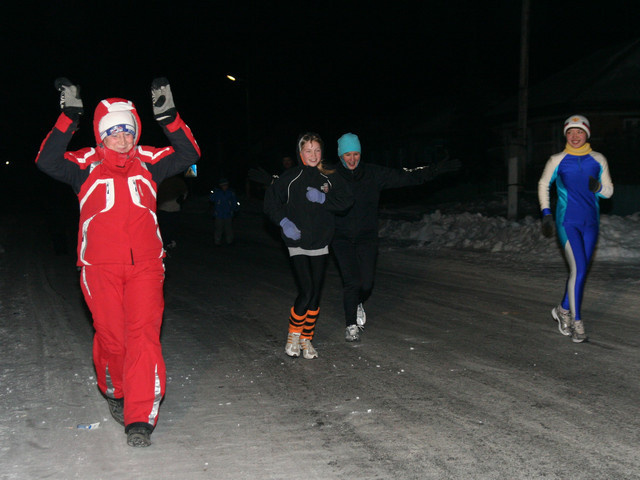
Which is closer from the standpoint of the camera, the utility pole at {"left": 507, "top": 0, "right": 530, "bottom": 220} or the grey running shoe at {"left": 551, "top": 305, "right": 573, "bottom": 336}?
the grey running shoe at {"left": 551, "top": 305, "right": 573, "bottom": 336}

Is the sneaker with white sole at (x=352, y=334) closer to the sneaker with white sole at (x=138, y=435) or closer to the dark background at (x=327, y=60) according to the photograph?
the sneaker with white sole at (x=138, y=435)

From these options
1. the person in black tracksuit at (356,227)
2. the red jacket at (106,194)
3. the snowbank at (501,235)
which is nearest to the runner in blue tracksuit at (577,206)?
the person in black tracksuit at (356,227)

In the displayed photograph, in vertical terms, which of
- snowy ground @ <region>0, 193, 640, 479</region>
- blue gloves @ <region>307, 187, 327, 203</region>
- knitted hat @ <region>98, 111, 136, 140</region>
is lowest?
snowy ground @ <region>0, 193, 640, 479</region>

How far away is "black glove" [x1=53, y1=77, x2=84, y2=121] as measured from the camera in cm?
441

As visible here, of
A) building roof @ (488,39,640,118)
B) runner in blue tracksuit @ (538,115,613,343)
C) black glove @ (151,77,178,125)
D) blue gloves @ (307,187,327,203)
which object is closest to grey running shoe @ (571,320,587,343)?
runner in blue tracksuit @ (538,115,613,343)

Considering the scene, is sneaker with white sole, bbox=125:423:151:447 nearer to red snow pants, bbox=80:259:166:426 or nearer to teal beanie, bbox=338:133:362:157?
red snow pants, bbox=80:259:166:426

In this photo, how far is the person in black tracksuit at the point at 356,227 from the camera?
7.21 metres

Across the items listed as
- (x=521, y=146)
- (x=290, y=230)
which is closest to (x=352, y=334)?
(x=290, y=230)

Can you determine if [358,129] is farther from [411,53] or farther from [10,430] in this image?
[10,430]

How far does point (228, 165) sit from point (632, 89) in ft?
114

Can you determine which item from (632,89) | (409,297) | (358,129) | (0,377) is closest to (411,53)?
(358,129)

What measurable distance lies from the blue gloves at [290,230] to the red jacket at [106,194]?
1782 millimetres

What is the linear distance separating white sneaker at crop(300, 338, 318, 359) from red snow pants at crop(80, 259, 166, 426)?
2.13 metres

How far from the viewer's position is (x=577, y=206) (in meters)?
7.07
